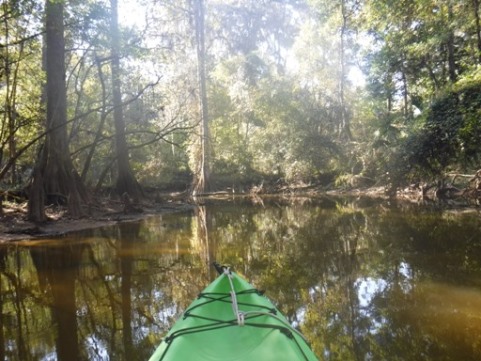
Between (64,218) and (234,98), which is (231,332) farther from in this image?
(234,98)

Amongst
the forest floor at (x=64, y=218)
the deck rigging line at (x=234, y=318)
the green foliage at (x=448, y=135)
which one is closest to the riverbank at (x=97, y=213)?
the forest floor at (x=64, y=218)

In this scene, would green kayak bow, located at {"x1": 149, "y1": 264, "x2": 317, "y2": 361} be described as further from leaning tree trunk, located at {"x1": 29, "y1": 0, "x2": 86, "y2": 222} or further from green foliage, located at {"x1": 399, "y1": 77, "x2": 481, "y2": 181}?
leaning tree trunk, located at {"x1": 29, "y1": 0, "x2": 86, "y2": 222}

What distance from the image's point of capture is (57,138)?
37.8 ft

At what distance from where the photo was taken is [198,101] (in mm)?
24188

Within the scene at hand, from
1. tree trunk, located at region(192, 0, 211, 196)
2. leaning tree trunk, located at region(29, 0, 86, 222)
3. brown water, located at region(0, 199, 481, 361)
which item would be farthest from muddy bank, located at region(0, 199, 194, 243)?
tree trunk, located at region(192, 0, 211, 196)

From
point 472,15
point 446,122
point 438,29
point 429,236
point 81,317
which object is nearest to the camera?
point 81,317

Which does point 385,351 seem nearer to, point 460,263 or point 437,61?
point 460,263

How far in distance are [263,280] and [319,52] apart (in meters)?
29.9

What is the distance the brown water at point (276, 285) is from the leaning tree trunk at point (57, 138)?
85.9 inches

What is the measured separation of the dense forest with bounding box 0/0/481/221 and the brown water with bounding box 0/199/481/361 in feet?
10.2

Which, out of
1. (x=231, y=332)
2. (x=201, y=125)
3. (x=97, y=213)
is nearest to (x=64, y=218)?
(x=97, y=213)

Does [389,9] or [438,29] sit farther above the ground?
[389,9]

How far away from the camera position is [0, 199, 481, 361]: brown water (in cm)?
370

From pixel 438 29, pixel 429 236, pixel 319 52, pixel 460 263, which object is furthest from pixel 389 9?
pixel 319 52
